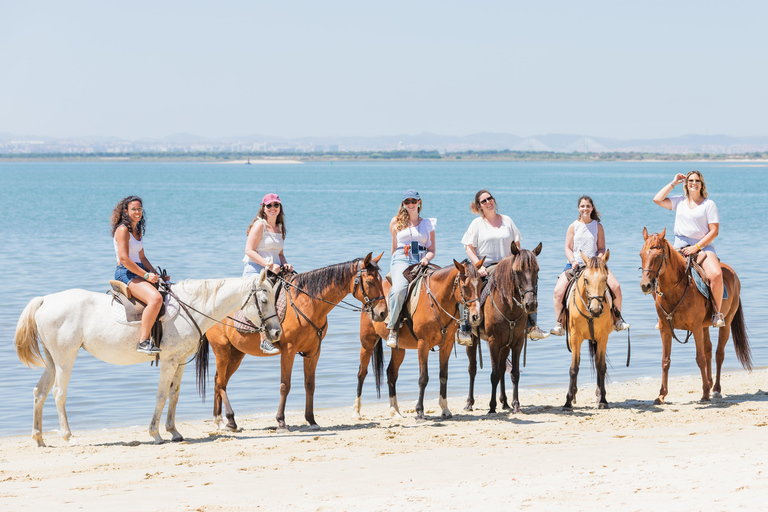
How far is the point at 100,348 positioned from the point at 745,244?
29.0 metres

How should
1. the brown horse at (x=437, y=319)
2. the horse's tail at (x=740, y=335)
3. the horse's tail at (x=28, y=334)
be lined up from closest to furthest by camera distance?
the horse's tail at (x=28, y=334) → the brown horse at (x=437, y=319) → the horse's tail at (x=740, y=335)

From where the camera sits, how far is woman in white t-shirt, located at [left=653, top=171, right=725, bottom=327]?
34.7 ft

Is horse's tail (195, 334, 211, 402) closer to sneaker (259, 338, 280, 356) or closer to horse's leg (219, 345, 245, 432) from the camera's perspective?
horse's leg (219, 345, 245, 432)

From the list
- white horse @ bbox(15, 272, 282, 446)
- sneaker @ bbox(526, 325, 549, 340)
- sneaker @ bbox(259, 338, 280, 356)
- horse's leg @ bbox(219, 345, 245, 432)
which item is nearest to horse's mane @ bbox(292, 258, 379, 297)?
white horse @ bbox(15, 272, 282, 446)

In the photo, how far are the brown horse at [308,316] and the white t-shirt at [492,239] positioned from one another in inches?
57.4

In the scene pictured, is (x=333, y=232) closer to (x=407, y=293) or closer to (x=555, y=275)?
(x=555, y=275)

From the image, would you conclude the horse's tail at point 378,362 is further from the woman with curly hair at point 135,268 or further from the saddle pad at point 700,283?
the saddle pad at point 700,283

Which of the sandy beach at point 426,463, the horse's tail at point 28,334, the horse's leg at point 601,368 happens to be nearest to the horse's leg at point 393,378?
the sandy beach at point 426,463

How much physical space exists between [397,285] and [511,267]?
131 cm

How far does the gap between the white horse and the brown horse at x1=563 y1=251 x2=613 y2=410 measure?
11.4ft

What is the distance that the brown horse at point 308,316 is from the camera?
9344mm

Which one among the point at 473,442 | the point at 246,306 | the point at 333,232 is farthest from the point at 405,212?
the point at 333,232

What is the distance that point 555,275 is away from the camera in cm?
2305

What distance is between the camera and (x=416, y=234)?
10.2 metres
